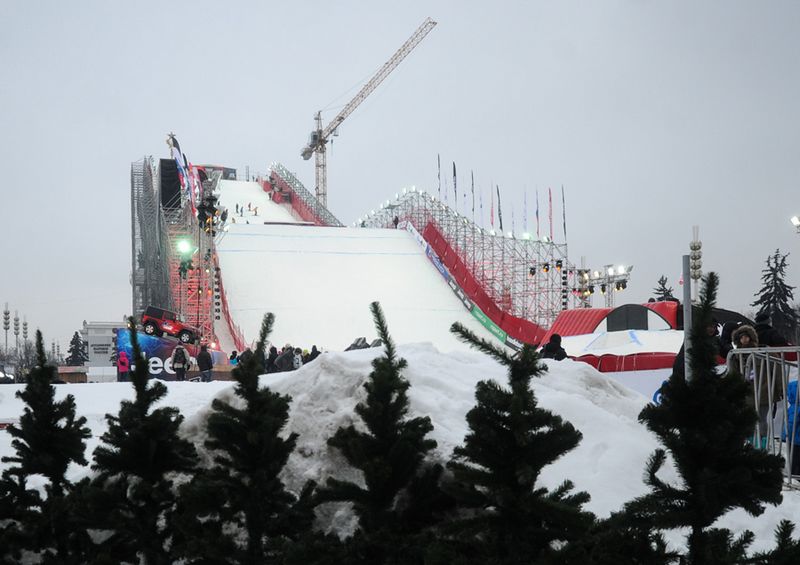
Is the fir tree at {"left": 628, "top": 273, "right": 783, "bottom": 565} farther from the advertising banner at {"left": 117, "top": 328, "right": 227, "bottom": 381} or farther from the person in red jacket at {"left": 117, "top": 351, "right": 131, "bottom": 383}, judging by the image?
the advertising banner at {"left": 117, "top": 328, "right": 227, "bottom": 381}

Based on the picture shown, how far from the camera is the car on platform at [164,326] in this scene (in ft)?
81.3

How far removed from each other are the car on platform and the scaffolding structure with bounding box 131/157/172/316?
22.1 m

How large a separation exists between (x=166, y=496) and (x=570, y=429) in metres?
2.44

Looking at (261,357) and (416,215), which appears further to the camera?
(416,215)

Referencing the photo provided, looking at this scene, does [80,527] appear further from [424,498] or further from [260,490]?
[424,498]

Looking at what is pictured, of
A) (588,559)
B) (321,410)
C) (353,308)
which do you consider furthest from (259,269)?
(588,559)

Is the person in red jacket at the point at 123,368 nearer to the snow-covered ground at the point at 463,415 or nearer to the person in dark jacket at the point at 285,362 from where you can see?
the person in dark jacket at the point at 285,362

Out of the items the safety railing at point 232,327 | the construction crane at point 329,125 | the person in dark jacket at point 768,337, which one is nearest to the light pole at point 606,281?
the safety railing at point 232,327

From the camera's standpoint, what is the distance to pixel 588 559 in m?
3.11

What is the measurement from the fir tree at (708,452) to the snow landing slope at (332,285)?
25.4 m

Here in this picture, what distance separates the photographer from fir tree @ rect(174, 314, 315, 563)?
416cm

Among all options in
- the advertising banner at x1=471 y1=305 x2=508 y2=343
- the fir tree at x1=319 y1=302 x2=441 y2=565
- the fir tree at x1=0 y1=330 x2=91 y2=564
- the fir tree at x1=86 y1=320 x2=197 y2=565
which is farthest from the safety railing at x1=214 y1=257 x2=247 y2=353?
the fir tree at x1=319 y1=302 x2=441 y2=565

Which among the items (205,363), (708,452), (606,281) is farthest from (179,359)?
(606,281)

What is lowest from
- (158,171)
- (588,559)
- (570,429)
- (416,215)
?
(588,559)
